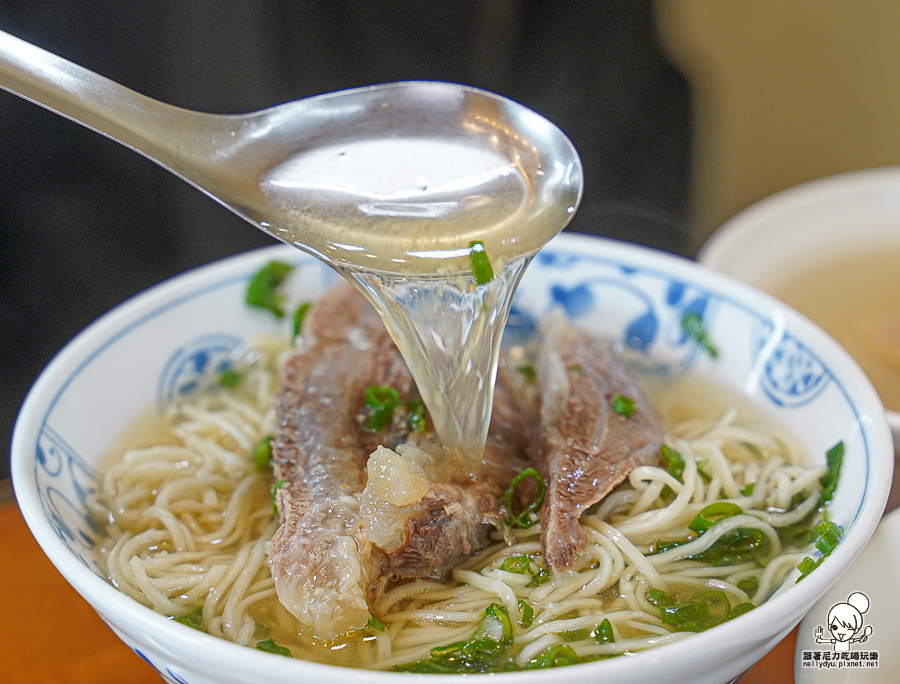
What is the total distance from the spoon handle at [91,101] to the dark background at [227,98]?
3.90 feet

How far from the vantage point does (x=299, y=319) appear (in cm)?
238

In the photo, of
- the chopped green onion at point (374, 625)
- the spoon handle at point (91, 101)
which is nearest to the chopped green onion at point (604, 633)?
the chopped green onion at point (374, 625)

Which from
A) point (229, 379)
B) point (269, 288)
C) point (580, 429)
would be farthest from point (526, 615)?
point (269, 288)

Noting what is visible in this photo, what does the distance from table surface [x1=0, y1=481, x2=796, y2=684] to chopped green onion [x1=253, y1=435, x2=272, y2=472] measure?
528mm

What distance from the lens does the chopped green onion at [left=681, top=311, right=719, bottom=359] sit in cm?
229

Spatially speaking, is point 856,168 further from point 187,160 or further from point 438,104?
point 187,160

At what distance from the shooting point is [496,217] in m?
1.67

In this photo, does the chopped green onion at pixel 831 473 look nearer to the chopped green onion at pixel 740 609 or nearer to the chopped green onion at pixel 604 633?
the chopped green onion at pixel 740 609

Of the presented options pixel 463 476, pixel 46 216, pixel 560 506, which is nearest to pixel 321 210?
pixel 463 476

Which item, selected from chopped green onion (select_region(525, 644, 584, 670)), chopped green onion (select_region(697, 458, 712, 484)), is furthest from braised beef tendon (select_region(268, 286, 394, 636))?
chopped green onion (select_region(697, 458, 712, 484))

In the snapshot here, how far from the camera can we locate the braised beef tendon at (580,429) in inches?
65.0

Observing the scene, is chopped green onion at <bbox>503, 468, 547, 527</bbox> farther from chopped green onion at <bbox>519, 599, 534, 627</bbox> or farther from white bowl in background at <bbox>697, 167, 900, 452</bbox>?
white bowl in background at <bbox>697, 167, 900, 452</bbox>

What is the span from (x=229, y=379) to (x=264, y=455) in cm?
46

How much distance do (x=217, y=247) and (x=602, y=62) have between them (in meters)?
2.17
